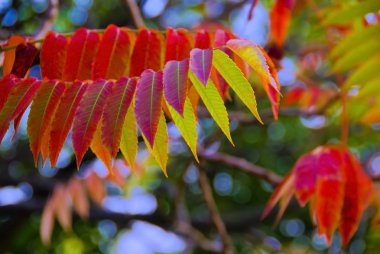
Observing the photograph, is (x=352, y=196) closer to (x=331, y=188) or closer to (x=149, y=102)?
(x=331, y=188)

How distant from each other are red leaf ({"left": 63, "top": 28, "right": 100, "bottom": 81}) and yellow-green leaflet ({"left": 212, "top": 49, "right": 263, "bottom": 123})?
1.78 ft

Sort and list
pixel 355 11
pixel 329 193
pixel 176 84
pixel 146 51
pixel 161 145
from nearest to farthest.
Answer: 1. pixel 176 84
2. pixel 161 145
3. pixel 146 51
4. pixel 329 193
5. pixel 355 11

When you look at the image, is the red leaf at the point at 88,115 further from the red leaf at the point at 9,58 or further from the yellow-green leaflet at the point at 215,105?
the red leaf at the point at 9,58

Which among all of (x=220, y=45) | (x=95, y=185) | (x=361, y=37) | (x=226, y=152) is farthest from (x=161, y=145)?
(x=226, y=152)

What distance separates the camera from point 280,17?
3.13 metres

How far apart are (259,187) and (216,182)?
0.43 meters

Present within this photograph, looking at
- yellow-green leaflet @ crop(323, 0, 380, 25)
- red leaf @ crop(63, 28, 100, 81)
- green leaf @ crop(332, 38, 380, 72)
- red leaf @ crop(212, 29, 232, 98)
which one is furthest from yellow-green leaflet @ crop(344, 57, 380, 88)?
red leaf @ crop(63, 28, 100, 81)

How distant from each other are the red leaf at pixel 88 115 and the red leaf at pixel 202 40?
0.45 m

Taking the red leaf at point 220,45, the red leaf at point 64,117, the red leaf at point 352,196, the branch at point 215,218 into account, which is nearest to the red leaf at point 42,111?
the red leaf at point 64,117

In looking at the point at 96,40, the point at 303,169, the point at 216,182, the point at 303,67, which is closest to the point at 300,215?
the point at 216,182

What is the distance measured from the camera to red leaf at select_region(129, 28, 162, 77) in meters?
1.89

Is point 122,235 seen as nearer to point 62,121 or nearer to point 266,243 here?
point 266,243

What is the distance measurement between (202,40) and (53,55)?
0.44 meters

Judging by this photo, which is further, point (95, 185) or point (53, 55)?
point (95, 185)
